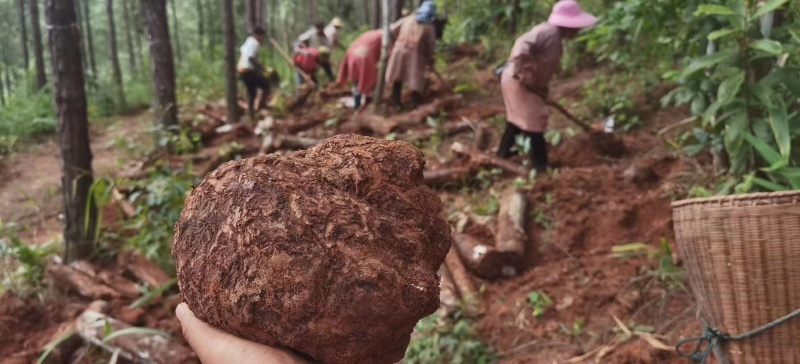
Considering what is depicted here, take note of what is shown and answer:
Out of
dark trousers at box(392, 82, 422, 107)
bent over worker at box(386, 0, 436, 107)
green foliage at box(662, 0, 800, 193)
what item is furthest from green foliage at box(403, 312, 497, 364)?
dark trousers at box(392, 82, 422, 107)

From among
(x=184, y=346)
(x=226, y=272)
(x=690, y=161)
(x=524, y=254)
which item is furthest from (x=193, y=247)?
(x=690, y=161)

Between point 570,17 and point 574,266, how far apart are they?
7.65 ft

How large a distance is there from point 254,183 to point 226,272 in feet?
0.67

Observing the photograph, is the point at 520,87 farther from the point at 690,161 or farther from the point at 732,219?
the point at 732,219

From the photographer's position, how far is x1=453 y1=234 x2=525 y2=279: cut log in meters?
4.45

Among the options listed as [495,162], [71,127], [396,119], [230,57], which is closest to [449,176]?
[495,162]

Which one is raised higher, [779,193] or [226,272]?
[226,272]

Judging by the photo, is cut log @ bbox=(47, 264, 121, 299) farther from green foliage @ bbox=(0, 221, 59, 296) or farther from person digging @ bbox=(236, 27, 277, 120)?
person digging @ bbox=(236, 27, 277, 120)

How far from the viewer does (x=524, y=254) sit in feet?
15.1

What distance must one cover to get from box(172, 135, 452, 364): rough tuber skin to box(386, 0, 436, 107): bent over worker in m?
6.80

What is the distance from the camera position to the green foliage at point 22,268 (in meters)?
4.23

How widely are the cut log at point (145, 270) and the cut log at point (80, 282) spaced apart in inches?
9.0

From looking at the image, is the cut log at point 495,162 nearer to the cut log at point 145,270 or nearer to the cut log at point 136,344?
the cut log at point 145,270

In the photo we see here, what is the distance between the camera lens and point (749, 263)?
2.34 metres
